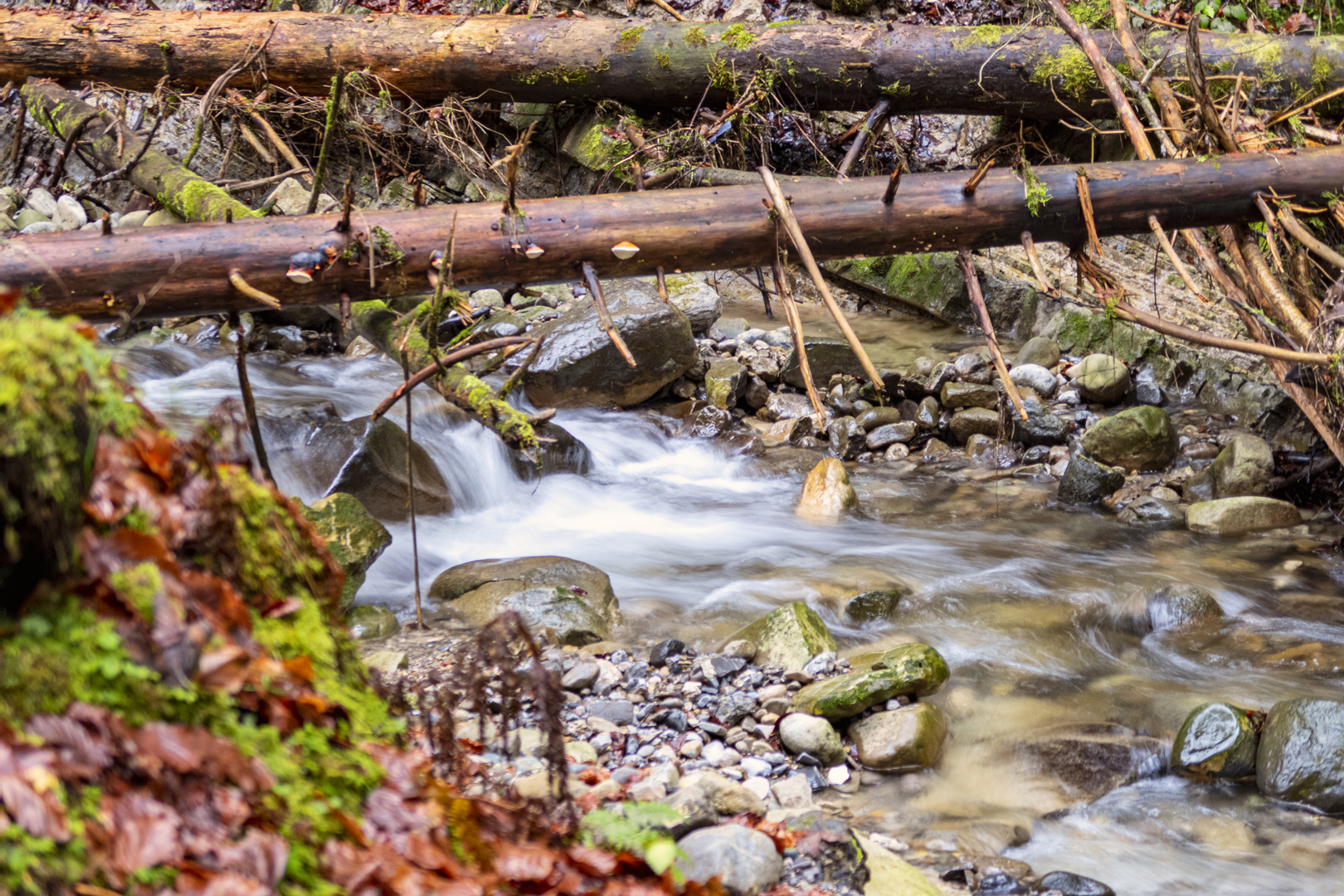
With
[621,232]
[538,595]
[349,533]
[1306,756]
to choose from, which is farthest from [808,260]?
[1306,756]

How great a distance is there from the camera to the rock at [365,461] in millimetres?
6082

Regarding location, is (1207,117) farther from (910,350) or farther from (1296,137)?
(910,350)

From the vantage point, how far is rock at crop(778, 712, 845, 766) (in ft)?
12.6

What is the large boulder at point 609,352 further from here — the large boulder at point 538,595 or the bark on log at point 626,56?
the large boulder at point 538,595

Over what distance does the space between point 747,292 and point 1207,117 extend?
654cm

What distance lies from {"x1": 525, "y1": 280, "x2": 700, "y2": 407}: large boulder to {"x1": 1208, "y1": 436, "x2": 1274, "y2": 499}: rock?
4.65 meters

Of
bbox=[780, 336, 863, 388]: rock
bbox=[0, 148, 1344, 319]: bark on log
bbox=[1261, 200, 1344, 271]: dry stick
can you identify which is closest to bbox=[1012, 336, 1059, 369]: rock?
bbox=[780, 336, 863, 388]: rock

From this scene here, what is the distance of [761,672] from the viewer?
4469 millimetres

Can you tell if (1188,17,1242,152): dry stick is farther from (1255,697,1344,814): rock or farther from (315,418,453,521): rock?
(315,418,453,521): rock

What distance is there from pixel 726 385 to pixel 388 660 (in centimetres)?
500

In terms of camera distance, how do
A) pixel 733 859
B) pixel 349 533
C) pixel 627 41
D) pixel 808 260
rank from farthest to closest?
pixel 627 41
pixel 349 533
pixel 808 260
pixel 733 859

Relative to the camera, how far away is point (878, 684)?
4117 mm

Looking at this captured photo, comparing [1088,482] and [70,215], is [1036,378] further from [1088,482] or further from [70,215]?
[70,215]

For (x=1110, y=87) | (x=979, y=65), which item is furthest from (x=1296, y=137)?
(x=979, y=65)
